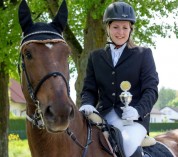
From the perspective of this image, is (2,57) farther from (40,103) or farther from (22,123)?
(22,123)

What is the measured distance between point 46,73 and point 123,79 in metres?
1.25

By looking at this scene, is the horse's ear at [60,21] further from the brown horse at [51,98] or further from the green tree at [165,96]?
the green tree at [165,96]

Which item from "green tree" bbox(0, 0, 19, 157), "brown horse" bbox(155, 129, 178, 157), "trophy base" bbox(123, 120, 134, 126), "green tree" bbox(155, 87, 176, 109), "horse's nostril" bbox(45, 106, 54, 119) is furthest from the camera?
"green tree" bbox(155, 87, 176, 109)

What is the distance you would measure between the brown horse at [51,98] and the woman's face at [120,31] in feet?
2.66

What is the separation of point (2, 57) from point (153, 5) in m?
4.59

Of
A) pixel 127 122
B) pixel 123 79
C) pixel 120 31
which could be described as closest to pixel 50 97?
pixel 127 122

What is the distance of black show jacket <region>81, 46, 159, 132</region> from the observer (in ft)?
16.1

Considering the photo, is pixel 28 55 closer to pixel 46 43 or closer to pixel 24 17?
pixel 46 43

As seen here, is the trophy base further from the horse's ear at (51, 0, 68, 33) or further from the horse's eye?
the horse's eye

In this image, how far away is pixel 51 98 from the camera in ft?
12.8

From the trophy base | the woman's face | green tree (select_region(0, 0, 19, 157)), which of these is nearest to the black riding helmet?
the woman's face

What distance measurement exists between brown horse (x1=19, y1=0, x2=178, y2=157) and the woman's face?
812 millimetres

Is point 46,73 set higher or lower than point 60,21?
lower

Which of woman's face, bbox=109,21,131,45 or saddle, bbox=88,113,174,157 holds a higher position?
woman's face, bbox=109,21,131,45
